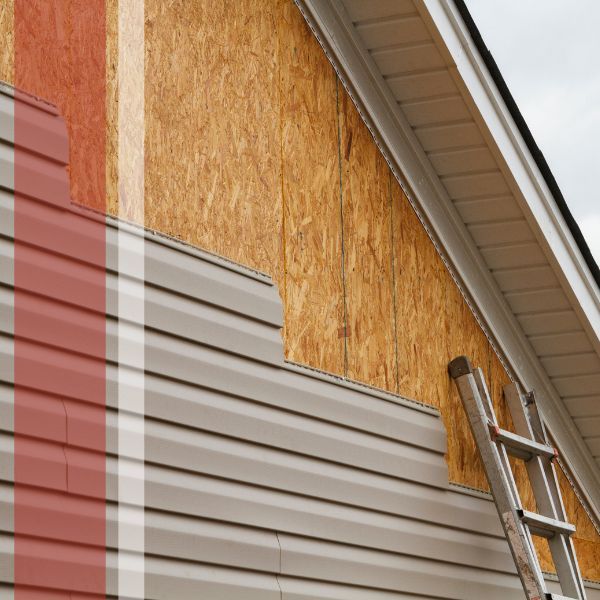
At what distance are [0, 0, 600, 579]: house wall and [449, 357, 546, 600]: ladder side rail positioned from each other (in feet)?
0.36

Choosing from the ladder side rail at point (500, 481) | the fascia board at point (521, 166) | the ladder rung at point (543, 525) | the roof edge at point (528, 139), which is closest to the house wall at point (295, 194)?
the ladder side rail at point (500, 481)

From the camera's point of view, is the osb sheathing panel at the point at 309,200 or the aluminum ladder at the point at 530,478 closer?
the osb sheathing panel at the point at 309,200

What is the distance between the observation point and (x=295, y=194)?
616 centimetres

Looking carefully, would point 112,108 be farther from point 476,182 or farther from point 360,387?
point 476,182

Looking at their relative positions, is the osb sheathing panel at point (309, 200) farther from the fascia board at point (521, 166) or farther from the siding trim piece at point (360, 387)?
the fascia board at point (521, 166)

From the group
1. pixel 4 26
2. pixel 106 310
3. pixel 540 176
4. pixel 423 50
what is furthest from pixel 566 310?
pixel 4 26

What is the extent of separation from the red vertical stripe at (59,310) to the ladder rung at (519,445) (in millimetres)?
3038

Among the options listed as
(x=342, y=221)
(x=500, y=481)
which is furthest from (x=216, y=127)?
(x=500, y=481)

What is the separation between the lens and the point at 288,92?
6273 millimetres

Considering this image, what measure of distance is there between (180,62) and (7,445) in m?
2.12

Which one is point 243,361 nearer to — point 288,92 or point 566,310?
point 288,92

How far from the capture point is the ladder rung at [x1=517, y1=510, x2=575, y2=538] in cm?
673

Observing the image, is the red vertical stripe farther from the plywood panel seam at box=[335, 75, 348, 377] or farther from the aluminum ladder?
the aluminum ladder

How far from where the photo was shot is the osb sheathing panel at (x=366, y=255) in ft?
21.2
